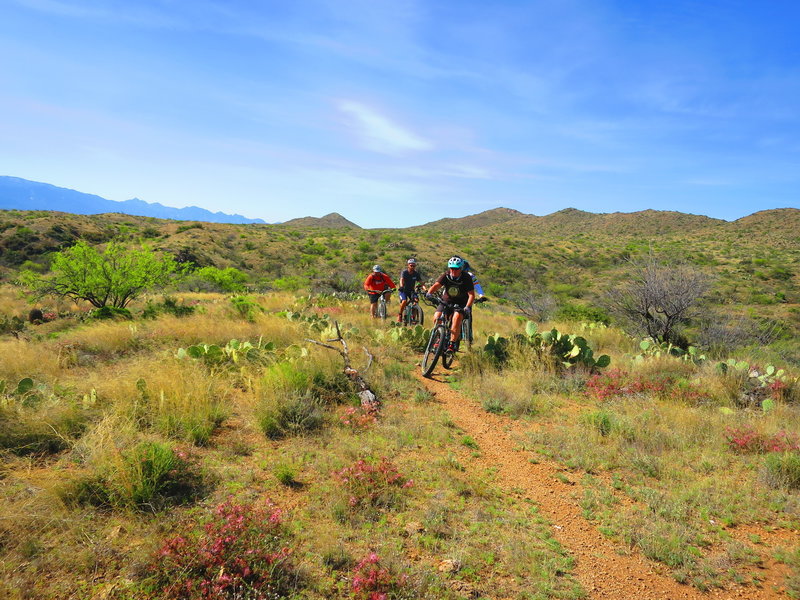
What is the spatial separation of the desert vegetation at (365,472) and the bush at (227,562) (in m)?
0.01

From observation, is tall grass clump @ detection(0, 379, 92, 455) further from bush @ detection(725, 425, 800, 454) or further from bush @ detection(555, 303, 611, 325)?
bush @ detection(555, 303, 611, 325)

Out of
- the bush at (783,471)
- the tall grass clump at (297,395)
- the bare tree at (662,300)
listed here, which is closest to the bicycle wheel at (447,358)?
the tall grass clump at (297,395)

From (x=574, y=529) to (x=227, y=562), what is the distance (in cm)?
281

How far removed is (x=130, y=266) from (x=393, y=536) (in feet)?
43.7

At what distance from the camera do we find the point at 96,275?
1218cm

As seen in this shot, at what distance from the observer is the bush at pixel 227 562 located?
2.55 m

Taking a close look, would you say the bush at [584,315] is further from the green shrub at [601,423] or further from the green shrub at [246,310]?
the green shrub at [246,310]

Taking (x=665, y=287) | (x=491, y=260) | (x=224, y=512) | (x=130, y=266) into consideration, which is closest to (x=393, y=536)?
(x=224, y=512)

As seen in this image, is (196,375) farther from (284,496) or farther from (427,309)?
(427,309)

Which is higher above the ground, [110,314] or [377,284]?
[377,284]

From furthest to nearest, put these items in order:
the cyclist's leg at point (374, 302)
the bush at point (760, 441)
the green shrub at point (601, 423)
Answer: the cyclist's leg at point (374, 302) → the green shrub at point (601, 423) → the bush at point (760, 441)

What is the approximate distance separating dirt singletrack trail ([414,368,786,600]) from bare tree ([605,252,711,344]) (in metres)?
9.32

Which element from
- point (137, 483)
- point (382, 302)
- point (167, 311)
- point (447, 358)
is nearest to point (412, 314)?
point (382, 302)

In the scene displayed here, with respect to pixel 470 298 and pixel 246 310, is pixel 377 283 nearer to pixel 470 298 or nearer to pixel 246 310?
pixel 246 310
